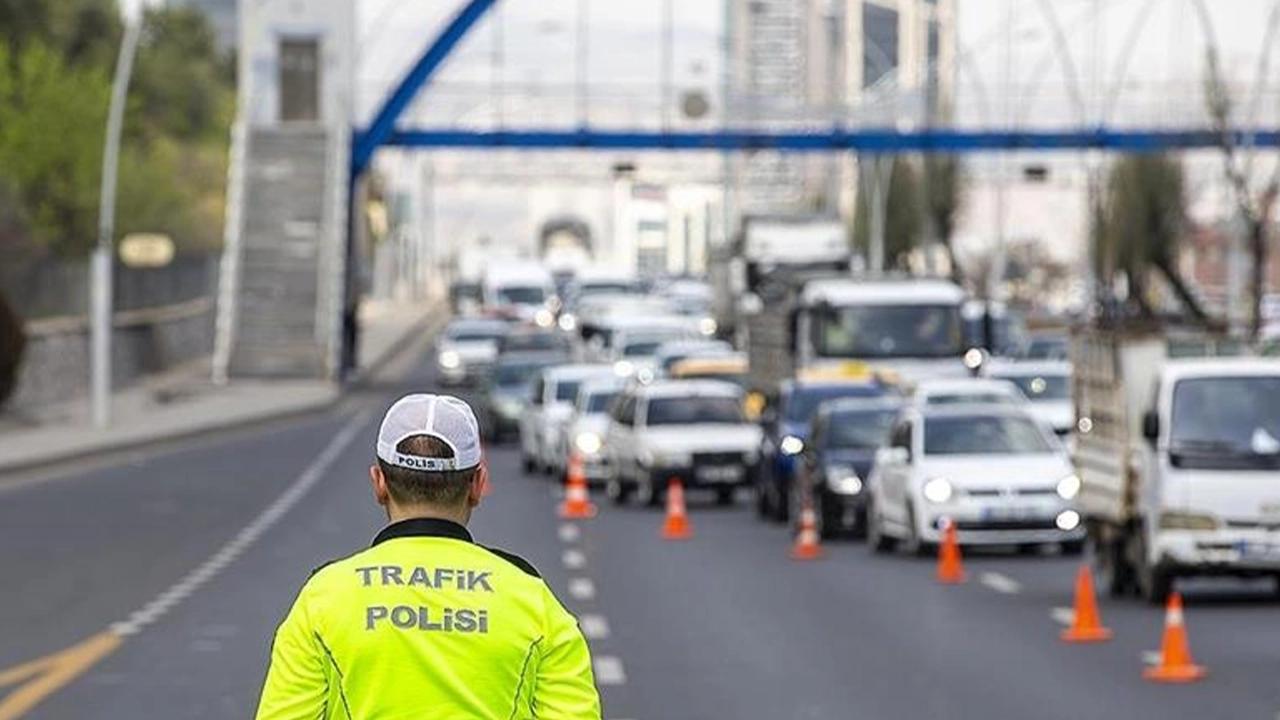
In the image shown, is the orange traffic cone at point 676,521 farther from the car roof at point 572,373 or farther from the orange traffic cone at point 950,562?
the car roof at point 572,373

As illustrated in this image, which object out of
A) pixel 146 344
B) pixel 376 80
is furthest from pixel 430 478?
pixel 376 80

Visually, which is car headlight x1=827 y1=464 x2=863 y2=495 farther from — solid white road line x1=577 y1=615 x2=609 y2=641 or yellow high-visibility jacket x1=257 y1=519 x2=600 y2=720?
yellow high-visibility jacket x1=257 y1=519 x2=600 y2=720

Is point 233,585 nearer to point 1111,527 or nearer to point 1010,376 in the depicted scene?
point 1111,527

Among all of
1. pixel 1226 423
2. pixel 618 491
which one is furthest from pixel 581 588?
pixel 618 491

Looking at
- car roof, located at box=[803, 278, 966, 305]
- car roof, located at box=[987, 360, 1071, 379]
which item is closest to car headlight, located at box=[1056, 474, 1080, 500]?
car roof, located at box=[803, 278, 966, 305]

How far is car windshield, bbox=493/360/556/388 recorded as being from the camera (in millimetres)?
60781

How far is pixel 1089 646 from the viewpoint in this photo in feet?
72.9

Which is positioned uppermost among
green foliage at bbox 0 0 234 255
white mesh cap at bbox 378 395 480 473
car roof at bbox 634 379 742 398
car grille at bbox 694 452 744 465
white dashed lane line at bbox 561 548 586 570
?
green foliage at bbox 0 0 234 255

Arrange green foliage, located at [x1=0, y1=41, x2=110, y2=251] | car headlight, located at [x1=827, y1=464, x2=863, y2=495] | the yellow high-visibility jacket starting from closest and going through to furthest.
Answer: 1. the yellow high-visibility jacket
2. car headlight, located at [x1=827, y1=464, x2=863, y2=495]
3. green foliage, located at [x1=0, y1=41, x2=110, y2=251]

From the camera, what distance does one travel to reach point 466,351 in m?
82.4

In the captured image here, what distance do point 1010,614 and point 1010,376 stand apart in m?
25.0

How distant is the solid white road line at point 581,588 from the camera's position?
88.5 feet

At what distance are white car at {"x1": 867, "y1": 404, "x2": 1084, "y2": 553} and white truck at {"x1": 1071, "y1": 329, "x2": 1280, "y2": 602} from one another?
458 centimetres

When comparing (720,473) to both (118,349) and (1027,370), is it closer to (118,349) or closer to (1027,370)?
(1027,370)
